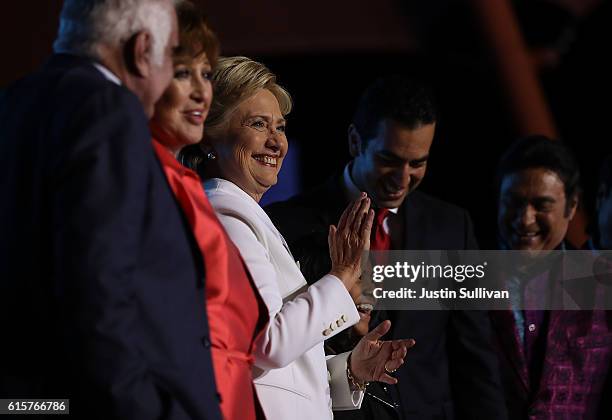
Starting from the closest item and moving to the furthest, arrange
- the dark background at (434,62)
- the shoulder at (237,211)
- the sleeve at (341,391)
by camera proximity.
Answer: the shoulder at (237,211) → the sleeve at (341,391) → the dark background at (434,62)

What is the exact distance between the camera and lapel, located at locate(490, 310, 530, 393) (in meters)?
3.07

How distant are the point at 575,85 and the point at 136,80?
5169 mm

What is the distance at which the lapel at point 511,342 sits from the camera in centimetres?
307

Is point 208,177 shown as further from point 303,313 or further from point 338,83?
point 338,83

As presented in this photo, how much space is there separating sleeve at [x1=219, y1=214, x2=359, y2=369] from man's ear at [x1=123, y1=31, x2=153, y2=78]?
46cm

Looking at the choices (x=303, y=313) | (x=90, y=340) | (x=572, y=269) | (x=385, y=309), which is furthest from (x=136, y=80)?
(x=572, y=269)

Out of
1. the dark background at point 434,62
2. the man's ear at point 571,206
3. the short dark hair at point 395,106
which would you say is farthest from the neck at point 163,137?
the dark background at point 434,62

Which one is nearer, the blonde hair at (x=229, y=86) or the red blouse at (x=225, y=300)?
the red blouse at (x=225, y=300)

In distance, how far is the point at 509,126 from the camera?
607 centimetres

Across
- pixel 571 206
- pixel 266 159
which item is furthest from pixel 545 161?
pixel 266 159

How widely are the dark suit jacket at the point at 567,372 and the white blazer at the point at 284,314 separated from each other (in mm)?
1067

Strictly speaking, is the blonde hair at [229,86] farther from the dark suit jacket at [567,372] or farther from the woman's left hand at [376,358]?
the dark suit jacket at [567,372]

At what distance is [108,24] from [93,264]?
1.33 feet

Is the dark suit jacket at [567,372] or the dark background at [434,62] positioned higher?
the dark background at [434,62]
